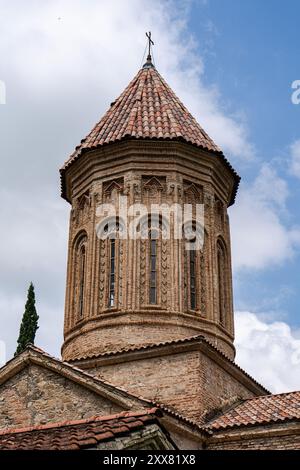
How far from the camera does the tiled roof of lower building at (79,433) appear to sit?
21.1ft

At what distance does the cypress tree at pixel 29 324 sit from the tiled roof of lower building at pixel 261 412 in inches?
341

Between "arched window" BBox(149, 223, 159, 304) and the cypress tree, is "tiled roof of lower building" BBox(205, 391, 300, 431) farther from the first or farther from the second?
the cypress tree

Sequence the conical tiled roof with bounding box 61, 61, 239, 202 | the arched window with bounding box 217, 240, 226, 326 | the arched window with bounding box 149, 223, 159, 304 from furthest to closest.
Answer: the conical tiled roof with bounding box 61, 61, 239, 202, the arched window with bounding box 217, 240, 226, 326, the arched window with bounding box 149, 223, 159, 304

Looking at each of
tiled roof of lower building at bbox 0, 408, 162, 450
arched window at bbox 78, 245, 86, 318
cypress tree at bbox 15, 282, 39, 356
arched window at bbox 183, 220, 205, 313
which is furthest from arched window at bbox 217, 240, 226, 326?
tiled roof of lower building at bbox 0, 408, 162, 450

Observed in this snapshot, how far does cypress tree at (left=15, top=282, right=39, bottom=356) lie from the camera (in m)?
20.0

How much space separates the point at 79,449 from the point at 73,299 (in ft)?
30.7

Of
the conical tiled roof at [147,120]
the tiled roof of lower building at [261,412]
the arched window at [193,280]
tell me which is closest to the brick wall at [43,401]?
the tiled roof of lower building at [261,412]

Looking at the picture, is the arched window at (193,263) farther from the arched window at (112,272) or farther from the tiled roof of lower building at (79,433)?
the tiled roof of lower building at (79,433)

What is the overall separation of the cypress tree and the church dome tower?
5023 millimetres

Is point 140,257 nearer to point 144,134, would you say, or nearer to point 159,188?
point 159,188

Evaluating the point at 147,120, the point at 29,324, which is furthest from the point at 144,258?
the point at 29,324

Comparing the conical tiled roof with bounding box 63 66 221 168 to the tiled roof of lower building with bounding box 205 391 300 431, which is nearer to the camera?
the tiled roof of lower building with bounding box 205 391 300 431

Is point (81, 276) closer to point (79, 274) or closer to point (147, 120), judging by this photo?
point (79, 274)
